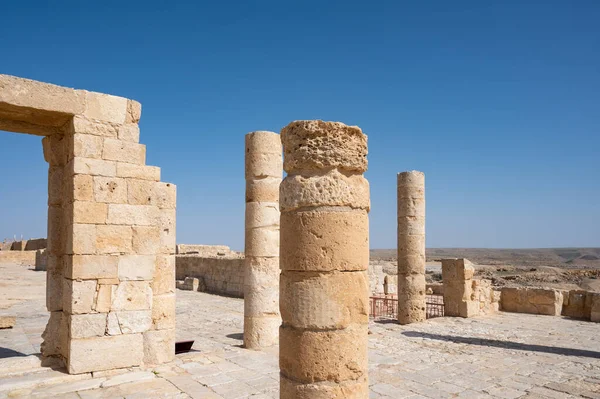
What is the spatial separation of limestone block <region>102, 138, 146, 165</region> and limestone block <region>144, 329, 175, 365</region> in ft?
9.07

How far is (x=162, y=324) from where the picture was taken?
7.78m

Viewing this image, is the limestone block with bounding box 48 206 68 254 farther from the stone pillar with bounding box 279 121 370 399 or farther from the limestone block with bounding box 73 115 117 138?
the stone pillar with bounding box 279 121 370 399

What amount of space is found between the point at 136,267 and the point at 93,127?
7.40 ft

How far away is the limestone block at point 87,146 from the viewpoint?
22.7ft

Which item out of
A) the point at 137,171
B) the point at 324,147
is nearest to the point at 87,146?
the point at 137,171

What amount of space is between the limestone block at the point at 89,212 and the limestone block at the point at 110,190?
0.11 m

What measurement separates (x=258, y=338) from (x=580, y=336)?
8.66 meters

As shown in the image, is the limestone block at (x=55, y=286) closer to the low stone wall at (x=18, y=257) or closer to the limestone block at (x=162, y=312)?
the limestone block at (x=162, y=312)

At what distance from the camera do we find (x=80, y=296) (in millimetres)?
6699

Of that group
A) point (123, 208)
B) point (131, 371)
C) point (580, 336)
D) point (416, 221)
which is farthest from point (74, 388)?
point (580, 336)

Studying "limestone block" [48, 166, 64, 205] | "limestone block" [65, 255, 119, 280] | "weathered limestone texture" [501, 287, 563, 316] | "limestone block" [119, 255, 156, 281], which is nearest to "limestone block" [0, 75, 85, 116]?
"limestone block" [48, 166, 64, 205]

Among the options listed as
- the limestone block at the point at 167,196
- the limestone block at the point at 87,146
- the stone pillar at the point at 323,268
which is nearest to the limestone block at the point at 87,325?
the limestone block at the point at 87,146

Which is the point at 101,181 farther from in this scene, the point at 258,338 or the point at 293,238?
the point at 258,338

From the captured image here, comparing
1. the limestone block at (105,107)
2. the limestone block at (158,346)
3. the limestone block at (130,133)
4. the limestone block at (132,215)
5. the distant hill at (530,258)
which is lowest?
the distant hill at (530,258)
